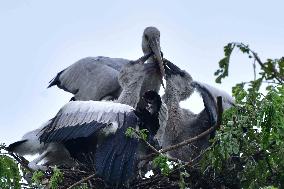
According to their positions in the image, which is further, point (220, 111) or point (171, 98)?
point (171, 98)

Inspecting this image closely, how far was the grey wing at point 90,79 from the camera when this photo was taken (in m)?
8.77

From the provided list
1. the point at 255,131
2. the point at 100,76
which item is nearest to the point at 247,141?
the point at 255,131

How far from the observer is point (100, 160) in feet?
21.8

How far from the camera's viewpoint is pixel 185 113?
27.4 ft

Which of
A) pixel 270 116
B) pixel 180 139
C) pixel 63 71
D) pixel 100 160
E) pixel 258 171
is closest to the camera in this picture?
pixel 270 116

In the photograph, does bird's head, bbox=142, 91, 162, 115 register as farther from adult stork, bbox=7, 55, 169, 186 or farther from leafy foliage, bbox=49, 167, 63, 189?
leafy foliage, bbox=49, 167, 63, 189

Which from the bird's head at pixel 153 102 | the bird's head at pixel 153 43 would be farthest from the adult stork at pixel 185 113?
the bird's head at pixel 153 102

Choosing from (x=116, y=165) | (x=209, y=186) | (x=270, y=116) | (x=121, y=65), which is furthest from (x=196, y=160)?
(x=121, y=65)

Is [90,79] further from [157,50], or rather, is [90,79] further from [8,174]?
[8,174]

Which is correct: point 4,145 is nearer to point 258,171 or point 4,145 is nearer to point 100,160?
point 100,160

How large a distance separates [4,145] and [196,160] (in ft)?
4.62

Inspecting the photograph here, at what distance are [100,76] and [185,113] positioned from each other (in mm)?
996

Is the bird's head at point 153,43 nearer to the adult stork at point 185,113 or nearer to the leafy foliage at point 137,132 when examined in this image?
the adult stork at point 185,113

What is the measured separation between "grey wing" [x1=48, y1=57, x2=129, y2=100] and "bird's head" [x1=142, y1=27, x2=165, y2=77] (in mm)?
441
